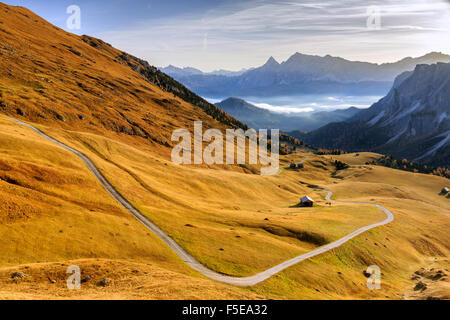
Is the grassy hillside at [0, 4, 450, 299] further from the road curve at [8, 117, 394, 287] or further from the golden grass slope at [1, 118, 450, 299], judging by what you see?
the road curve at [8, 117, 394, 287]

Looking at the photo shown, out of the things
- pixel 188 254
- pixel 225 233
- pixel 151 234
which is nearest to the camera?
pixel 188 254

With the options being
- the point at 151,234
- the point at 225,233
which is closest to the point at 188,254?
the point at 151,234

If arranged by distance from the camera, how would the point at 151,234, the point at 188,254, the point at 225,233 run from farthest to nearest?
the point at 225,233 < the point at 151,234 < the point at 188,254

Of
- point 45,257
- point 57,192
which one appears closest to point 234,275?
point 45,257

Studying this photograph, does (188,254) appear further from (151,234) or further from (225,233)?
(225,233)

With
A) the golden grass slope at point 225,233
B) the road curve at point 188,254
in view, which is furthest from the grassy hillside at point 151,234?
the road curve at point 188,254

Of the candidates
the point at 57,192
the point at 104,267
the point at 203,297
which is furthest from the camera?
the point at 57,192

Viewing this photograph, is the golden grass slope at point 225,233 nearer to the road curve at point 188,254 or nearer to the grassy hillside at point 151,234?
the grassy hillside at point 151,234

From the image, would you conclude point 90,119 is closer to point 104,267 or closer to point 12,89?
point 12,89

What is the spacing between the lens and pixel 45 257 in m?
49.7

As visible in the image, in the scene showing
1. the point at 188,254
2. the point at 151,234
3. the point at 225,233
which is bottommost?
the point at 225,233

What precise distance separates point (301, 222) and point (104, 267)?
230 ft

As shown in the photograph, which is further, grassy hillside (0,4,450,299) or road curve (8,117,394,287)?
road curve (8,117,394,287)

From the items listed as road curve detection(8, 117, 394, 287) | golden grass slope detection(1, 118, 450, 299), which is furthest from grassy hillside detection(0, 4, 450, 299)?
road curve detection(8, 117, 394, 287)
